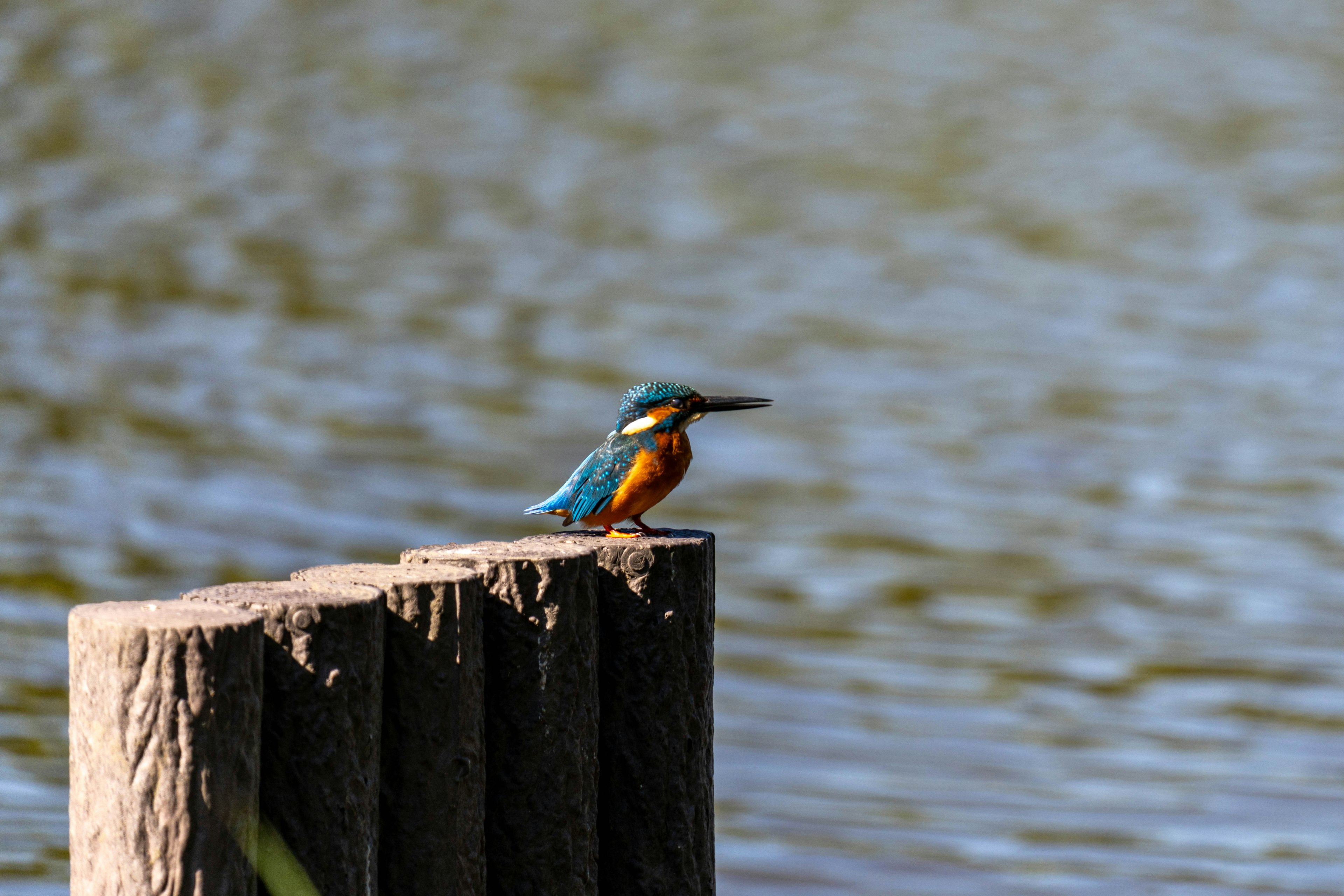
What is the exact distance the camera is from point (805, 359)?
46.3 feet

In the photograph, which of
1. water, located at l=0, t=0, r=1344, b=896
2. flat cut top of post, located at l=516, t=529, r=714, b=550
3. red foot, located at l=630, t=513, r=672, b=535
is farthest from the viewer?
water, located at l=0, t=0, r=1344, b=896

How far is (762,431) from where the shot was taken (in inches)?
514

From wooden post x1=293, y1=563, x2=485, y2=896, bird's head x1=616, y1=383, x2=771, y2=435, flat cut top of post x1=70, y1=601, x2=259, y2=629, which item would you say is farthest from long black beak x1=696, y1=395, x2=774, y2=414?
flat cut top of post x1=70, y1=601, x2=259, y2=629

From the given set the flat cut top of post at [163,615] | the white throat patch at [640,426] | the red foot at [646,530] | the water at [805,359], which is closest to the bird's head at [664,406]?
the white throat patch at [640,426]

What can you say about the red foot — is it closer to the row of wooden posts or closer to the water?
the row of wooden posts

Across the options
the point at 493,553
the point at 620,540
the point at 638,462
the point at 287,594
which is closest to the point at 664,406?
the point at 638,462

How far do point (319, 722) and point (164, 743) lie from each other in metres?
0.29

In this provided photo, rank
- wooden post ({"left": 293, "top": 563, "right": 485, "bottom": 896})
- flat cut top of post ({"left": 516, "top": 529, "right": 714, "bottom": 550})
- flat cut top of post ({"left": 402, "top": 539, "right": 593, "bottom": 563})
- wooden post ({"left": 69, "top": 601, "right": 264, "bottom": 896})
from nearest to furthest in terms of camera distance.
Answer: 1. wooden post ({"left": 69, "top": 601, "right": 264, "bottom": 896})
2. wooden post ({"left": 293, "top": 563, "right": 485, "bottom": 896})
3. flat cut top of post ({"left": 402, "top": 539, "right": 593, "bottom": 563})
4. flat cut top of post ({"left": 516, "top": 529, "right": 714, "bottom": 550})

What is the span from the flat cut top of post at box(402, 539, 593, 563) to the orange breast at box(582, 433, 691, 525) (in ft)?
0.93

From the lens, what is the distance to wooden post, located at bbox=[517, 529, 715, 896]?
3688mm

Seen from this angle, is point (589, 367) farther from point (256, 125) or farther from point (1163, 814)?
point (1163, 814)

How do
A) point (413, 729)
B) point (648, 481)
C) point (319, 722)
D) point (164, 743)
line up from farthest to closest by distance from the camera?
point (648, 481)
point (413, 729)
point (319, 722)
point (164, 743)

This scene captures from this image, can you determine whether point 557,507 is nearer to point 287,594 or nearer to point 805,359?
point 287,594

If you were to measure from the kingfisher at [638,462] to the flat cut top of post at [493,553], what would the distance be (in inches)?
10.4
